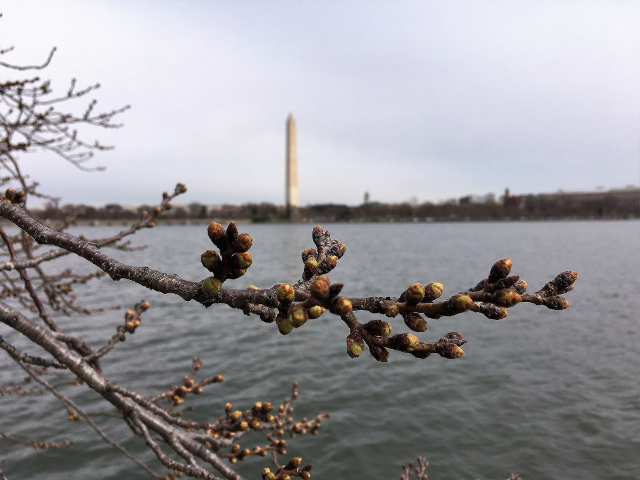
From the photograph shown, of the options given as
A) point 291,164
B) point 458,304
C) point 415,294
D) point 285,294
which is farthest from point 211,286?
point 291,164

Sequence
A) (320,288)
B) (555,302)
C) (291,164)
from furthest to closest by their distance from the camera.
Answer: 1. (291,164)
2. (555,302)
3. (320,288)

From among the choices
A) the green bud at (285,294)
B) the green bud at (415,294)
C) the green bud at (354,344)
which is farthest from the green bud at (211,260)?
the green bud at (415,294)

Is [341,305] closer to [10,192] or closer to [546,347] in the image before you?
[10,192]

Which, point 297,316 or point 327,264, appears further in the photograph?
point 327,264

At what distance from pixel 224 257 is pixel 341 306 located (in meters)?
0.35

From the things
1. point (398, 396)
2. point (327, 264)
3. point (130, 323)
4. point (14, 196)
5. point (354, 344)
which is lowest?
point (398, 396)

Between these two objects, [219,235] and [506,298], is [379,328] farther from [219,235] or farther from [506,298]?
[219,235]

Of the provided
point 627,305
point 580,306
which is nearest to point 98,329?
point 580,306

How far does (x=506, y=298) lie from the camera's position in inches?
43.9

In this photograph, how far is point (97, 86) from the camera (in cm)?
446

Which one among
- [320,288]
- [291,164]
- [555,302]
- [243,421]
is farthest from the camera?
[291,164]

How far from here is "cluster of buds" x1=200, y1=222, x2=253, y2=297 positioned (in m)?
1.01

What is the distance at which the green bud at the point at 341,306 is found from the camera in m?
1.00

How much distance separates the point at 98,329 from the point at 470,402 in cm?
1548
